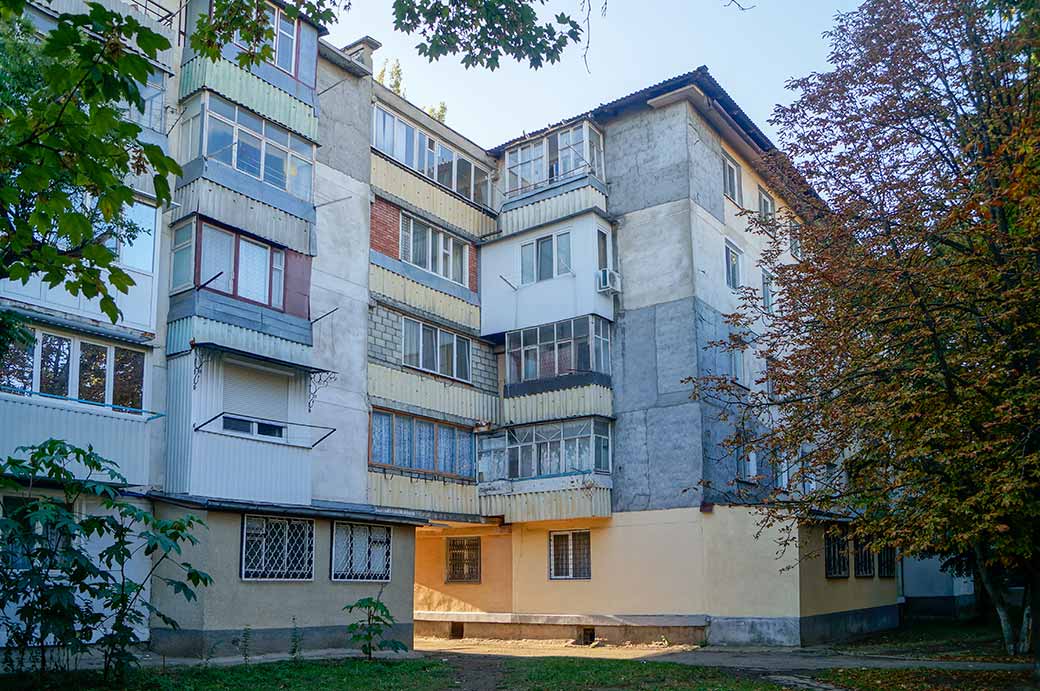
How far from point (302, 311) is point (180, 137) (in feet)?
15.6

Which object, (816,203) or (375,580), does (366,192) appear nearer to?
(375,580)

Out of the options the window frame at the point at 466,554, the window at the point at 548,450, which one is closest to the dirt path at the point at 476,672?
the window at the point at 548,450

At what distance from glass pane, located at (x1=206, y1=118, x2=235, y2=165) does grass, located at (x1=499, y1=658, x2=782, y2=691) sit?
1267cm

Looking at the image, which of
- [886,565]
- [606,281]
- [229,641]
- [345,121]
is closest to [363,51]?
[345,121]

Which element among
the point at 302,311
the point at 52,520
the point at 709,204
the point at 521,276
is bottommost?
the point at 52,520

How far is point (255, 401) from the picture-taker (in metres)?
21.7

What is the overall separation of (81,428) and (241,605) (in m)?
4.51

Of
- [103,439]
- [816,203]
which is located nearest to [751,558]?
[816,203]

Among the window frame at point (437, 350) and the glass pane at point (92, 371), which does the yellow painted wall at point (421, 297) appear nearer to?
the window frame at point (437, 350)

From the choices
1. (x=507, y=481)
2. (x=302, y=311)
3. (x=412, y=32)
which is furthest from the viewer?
(x=507, y=481)

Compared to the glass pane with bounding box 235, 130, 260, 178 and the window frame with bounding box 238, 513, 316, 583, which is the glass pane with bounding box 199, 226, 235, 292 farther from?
the window frame with bounding box 238, 513, 316, 583

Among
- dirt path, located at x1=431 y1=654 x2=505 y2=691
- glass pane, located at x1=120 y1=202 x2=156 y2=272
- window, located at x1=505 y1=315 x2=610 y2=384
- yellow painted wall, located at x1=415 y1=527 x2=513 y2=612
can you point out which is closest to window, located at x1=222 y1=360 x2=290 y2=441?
glass pane, located at x1=120 y1=202 x2=156 y2=272

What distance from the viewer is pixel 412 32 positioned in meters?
11.0

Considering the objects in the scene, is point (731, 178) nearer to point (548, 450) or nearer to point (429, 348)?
point (548, 450)
